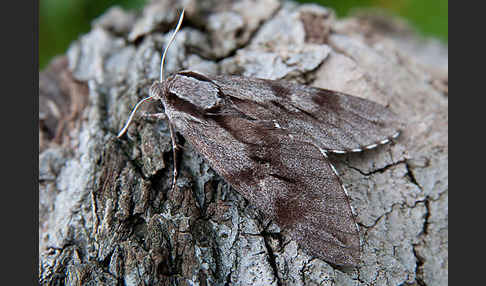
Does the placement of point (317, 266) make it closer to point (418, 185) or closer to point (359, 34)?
point (418, 185)

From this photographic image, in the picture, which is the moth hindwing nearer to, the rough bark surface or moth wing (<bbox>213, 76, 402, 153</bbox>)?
moth wing (<bbox>213, 76, 402, 153</bbox>)

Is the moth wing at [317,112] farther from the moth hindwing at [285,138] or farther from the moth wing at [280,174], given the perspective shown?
the moth wing at [280,174]

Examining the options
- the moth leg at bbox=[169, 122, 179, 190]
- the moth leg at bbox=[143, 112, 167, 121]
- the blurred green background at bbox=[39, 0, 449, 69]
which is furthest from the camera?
the blurred green background at bbox=[39, 0, 449, 69]

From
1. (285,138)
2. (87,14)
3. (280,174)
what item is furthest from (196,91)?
(87,14)

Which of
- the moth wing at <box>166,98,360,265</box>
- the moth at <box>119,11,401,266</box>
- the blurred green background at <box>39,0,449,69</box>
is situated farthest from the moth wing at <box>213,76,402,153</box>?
the blurred green background at <box>39,0,449,69</box>

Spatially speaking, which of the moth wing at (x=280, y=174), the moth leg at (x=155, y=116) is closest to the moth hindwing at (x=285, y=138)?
the moth wing at (x=280, y=174)

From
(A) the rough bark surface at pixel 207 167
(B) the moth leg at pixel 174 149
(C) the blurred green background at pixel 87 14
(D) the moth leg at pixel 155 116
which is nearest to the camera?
(A) the rough bark surface at pixel 207 167

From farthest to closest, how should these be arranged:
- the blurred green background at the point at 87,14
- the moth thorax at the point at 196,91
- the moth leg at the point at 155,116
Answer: the blurred green background at the point at 87,14, the moth leg at the point at 155,116, the moth thorax at the point at 196,91

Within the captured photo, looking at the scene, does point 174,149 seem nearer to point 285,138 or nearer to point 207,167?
point 207,167
